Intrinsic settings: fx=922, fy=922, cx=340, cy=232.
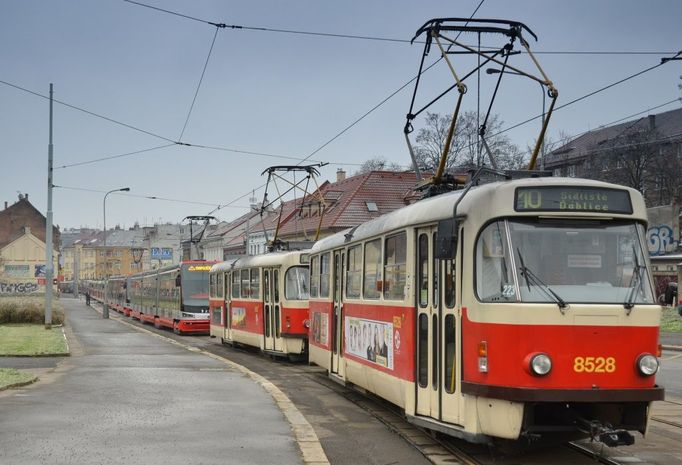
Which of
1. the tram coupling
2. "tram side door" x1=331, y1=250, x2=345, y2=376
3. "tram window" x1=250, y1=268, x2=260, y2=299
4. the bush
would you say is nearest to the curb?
"tram side door" x1=331, y1=250, x2=345, y2=376

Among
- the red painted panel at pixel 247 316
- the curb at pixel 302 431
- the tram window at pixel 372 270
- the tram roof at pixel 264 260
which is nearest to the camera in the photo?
the curb at pixel 302 431

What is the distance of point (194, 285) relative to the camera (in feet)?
125

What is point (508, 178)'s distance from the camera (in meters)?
9.56

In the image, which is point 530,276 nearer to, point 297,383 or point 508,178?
point 508,178

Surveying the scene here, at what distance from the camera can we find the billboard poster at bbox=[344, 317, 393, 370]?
11531mm

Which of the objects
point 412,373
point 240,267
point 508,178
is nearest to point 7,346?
point 240,267

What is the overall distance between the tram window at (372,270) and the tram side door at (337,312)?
177 centimetres

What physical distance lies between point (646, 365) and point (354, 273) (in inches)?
232

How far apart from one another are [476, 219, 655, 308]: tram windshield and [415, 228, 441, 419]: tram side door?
1108 mm

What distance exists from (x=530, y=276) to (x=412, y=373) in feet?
7.86

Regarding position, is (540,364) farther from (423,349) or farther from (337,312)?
(337,312)

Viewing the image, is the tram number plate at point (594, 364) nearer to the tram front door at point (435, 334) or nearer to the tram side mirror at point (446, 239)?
the tram front door at point (435, 334)

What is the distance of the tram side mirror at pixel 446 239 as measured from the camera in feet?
29.2

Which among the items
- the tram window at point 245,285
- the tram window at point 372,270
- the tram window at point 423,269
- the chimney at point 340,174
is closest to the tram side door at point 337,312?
the tram window at point 372,270
